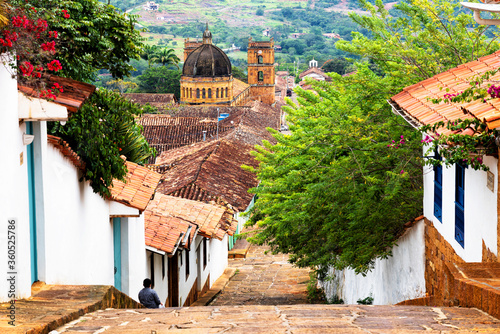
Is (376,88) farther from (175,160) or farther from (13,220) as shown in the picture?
(175,160)

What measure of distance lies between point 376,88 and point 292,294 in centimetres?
852

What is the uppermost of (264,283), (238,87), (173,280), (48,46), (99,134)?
(238,87)

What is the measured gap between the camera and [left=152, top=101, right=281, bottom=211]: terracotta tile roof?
24.9 m

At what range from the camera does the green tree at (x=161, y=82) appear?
9250cm

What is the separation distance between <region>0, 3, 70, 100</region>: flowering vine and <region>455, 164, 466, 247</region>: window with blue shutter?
4.94 m

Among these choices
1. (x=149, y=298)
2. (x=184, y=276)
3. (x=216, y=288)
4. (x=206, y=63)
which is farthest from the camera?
(x=206, y=63)

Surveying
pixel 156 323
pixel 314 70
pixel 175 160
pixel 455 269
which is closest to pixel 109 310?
pixel 156 323

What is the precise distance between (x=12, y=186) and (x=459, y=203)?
5.39 m

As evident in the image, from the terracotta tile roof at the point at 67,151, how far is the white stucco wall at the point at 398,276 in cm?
533

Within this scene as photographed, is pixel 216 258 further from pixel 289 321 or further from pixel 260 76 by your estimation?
pixel 260 76

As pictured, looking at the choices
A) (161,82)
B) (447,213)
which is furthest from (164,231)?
(161,82)

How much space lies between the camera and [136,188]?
10.1m

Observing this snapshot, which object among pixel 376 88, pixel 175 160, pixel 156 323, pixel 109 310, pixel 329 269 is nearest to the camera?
pixel 156 323

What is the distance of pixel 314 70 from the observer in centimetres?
13025
